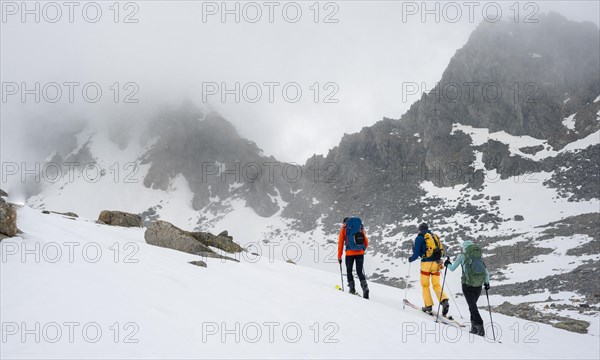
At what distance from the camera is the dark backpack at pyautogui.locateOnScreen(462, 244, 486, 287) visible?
31.2 feet

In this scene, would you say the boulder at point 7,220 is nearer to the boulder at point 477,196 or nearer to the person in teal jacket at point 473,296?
the person in teal jacket at point 473,296

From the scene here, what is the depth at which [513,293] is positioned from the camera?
109 feet

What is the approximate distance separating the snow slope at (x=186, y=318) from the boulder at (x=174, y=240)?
190 inches

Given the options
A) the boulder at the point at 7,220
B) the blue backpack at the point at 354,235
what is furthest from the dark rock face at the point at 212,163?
the boulder at the point at 7,220

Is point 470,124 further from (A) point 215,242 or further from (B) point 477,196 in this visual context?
(A) point 215,242

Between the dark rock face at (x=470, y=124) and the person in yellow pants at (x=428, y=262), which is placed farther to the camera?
the dark rock face at (x=470, y=124)

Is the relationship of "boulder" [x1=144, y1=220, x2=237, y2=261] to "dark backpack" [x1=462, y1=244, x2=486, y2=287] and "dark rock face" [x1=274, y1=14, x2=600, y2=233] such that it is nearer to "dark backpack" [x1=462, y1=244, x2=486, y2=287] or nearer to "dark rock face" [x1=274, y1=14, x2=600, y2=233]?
"dark backpack" [x1=462, y1=244, x2=486, y2=287]

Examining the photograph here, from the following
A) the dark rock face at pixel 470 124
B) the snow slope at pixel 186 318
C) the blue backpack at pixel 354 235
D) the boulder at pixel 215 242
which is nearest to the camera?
the snow slope at pixel 186 318

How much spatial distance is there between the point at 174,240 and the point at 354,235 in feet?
27.7

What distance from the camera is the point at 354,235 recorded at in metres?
11.2

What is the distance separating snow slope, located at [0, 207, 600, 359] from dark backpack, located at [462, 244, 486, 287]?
4.96 feet

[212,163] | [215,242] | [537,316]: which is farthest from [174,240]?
[212,163]

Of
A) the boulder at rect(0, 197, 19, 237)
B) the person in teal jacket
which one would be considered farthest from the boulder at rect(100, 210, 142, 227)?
the person in teal jacket

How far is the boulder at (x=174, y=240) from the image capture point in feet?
50.3
